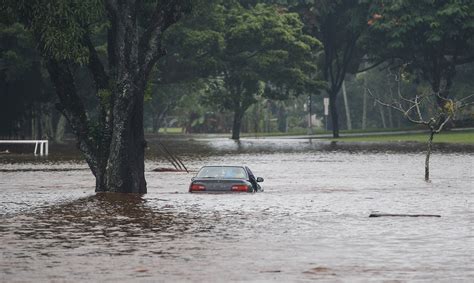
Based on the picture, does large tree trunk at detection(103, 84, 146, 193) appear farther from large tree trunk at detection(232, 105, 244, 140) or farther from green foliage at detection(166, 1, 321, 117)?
large tree trunk at detection(232, 105, 244, 140)

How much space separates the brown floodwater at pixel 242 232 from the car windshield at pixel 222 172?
2.33 ft

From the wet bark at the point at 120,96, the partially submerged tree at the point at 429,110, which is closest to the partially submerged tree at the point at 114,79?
the wet bark at the point at 120,96

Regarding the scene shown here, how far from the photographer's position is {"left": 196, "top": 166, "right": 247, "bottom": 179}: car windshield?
31.0 meters

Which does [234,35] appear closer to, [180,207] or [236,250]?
[180,207]

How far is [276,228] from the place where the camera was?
74.4 feet

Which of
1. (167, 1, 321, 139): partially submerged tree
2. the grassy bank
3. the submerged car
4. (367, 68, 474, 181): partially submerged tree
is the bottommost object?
the submerged car

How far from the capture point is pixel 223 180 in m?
30.0

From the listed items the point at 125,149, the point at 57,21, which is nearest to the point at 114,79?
the point at 125,149

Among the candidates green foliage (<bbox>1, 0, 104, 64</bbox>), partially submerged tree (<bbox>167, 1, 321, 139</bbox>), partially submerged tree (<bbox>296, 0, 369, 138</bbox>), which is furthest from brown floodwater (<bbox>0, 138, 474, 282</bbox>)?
partially submerged tree (<bbox>296, 0, 369, 138</bbox>)

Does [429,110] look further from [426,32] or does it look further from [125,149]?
[125,149]

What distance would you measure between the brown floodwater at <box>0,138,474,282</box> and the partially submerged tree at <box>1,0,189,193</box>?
119cm

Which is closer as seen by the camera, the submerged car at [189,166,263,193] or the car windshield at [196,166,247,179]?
the submerged car at [189,166,263,193]

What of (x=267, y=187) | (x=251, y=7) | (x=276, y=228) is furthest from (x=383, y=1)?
(x=276, y=228)

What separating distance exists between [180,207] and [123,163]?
573 cm
